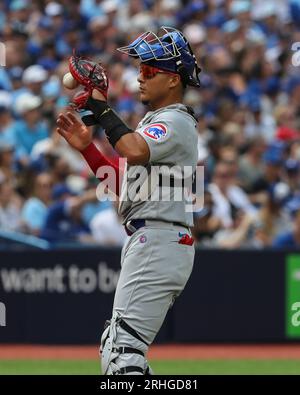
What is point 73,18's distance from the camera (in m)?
16.8

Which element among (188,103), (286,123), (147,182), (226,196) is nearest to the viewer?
(147,182)

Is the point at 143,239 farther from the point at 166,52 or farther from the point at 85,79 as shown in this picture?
the point at 166,52

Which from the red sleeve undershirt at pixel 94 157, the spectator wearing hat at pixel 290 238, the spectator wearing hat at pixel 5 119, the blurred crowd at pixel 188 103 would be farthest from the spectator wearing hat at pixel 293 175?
the red sleeve undershirt at pixel 94 157

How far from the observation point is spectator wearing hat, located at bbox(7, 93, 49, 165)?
13688 millimetres

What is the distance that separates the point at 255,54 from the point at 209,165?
312 cm

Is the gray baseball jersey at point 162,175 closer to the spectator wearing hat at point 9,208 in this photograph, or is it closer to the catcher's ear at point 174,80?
the catcher's ear at point 174,80

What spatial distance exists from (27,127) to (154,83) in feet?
25.2

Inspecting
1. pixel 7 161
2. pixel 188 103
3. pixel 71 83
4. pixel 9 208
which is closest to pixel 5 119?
pixel 7 161

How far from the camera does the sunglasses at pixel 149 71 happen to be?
626cm

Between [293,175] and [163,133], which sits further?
[293,175]

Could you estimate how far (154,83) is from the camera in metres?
6.30

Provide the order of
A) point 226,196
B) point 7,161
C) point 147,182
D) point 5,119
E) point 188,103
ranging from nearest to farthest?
point 147,182 → point 7,161 → point 226,196 → point 5,119 → point 188,103

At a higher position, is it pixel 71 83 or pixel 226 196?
pixel 226 196

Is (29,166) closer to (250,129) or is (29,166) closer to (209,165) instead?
(209,165)
